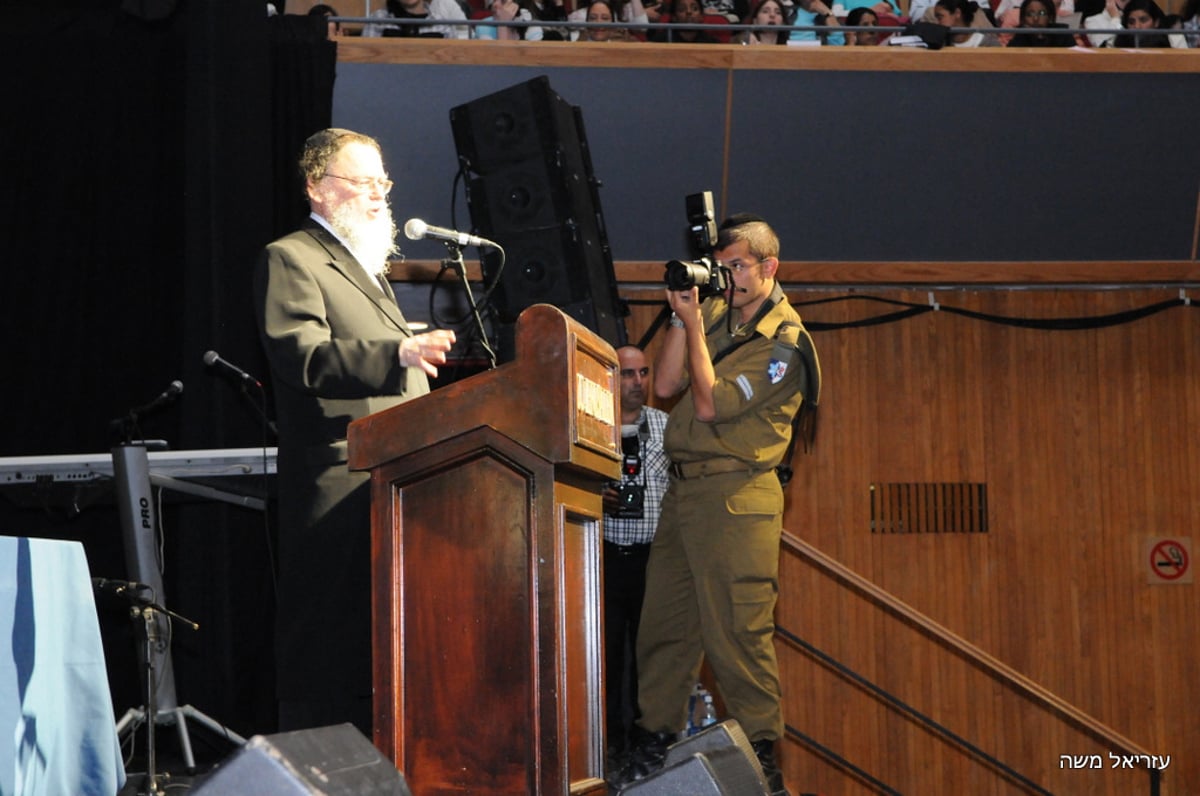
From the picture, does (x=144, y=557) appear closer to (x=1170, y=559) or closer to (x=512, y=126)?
(x=512, y=126)

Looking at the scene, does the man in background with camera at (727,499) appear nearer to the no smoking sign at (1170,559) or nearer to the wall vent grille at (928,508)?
the wall vent grille at (928,508)

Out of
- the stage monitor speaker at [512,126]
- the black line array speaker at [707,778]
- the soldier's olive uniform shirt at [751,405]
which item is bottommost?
the black line array speaker at [707,778]

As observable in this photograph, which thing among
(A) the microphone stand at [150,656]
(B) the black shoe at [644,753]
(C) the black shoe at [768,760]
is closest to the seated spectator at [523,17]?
(A) the microphone stand at [150,656]

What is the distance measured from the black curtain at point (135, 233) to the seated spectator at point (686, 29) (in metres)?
2.01

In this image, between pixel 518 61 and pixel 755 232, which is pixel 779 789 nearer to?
pixel 755 232

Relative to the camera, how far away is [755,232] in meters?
4.27

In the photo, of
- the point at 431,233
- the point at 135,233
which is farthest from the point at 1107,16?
the point at 431,233

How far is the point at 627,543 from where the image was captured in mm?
5445

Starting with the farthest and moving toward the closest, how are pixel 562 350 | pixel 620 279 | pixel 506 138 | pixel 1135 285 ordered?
pixel 1135 285
pixel 620 279
pixel 506 138
pixel 562 350

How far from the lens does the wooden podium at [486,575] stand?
7.85 ft

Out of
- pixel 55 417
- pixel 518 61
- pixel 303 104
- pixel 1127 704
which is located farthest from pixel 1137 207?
pixel 55 417

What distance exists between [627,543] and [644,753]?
150 cm

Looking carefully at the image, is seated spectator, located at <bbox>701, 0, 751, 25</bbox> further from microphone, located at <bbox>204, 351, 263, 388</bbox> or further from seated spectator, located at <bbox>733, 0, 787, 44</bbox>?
microphone, located at <bbox>204, 351, 263, 388</bbox>

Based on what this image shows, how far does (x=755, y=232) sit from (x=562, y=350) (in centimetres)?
199
